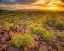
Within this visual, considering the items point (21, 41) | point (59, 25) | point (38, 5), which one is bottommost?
point (59, 25)

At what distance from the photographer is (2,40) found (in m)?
6.67

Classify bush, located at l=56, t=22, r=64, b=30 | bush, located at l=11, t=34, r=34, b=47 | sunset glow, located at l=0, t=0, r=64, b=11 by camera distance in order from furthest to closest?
sunset glow, located at l=0, t=0, r=64, b=11 < bush, located at l=56, t=22, r=64, b=30 < bush, located at l=11, t=34, r=34, b=47

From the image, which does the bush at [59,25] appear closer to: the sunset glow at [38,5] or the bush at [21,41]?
the sunset glow at [38,5]

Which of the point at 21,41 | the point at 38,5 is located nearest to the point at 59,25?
the point at 21,41

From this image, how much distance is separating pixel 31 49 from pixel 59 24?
6.66 meters

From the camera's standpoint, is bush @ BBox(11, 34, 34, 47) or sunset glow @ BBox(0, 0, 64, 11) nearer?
bush @ BBox(11, 34, 34, 47)

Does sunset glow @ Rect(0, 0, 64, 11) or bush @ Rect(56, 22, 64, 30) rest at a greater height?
sunset glow @ Rect(0, 0, 64, 11)

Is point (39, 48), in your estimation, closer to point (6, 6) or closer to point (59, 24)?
point (59, 24)

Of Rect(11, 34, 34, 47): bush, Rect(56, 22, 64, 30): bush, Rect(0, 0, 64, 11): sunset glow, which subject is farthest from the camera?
Rect(0, 0, 64, 11): sunset glow

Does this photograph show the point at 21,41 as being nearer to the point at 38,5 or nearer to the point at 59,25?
the point at 59,25

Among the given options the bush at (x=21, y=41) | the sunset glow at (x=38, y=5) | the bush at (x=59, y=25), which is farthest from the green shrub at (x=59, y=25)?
the bush at (x=21, y=41)

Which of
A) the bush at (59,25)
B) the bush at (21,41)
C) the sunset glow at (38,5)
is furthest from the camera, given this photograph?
the sunset glow at (38,5)

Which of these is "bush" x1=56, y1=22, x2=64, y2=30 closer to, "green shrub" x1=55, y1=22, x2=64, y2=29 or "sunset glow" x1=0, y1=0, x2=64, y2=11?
"green shrub" x1=55, y1=22, x2=64, y2=29

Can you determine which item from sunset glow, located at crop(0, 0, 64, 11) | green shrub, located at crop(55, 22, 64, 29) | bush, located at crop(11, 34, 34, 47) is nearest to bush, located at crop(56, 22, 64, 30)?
green shrub, located at crop(55, 22, 64, 29)
